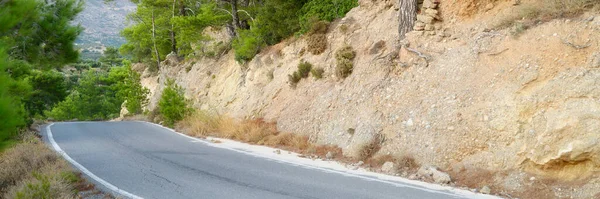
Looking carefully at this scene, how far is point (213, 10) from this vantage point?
2661 cm

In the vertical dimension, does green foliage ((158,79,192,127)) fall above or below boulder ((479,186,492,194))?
below

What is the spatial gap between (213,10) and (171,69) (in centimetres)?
866

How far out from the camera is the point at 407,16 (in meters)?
14.2

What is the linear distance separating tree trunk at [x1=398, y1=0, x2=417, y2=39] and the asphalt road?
6078 mm

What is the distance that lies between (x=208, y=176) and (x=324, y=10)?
445 inches

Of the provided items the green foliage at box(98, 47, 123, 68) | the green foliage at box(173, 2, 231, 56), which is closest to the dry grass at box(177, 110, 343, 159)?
the green foliage at box(173, 2, 231, 56)

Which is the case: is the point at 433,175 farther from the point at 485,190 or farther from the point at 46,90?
the point at 46,90

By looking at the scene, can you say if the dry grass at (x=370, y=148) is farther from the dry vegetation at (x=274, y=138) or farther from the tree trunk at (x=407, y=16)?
the tree trunk at (x=407, y=16)

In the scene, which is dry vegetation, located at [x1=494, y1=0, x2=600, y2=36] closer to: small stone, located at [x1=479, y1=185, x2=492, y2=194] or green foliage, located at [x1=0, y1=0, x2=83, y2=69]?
small stone, located at [x1=479, y1=185, x2=492, y2=194]

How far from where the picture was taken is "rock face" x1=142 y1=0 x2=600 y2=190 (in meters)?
8.42

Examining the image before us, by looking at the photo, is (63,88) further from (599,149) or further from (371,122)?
(599,149)

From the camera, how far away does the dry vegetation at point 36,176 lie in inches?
281

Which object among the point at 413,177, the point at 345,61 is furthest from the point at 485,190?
the point at 345,61

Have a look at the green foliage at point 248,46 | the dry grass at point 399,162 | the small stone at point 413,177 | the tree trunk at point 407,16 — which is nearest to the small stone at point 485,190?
the small stone at point 413,177
